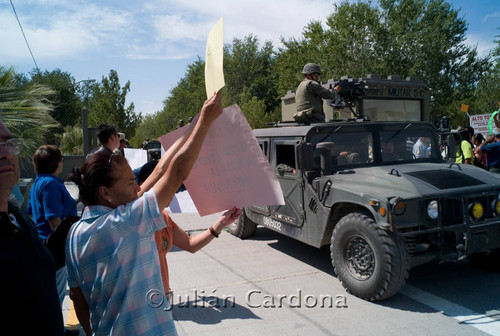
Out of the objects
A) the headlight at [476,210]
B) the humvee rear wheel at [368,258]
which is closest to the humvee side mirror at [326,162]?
A: the humvee rear wheel at [368,258]

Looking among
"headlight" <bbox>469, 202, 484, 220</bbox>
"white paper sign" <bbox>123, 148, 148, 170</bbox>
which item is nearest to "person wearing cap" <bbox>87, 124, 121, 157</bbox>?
"white paper sign" <bbox>123, 148, 148, 170</bbox>

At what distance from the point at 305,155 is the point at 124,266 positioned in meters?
3.68

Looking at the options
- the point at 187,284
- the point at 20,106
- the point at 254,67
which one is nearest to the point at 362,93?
the point at 187,284

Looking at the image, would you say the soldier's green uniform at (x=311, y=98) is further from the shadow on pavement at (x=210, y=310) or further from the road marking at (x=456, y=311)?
the shadow on pavement at (x=210, y=310)

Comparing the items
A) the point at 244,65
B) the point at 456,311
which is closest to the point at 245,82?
the point at 244,65

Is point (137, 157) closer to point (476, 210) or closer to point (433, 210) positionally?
point (433, 210)

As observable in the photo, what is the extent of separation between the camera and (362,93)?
6.74 m

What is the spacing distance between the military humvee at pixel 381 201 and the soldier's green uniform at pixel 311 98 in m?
0.42

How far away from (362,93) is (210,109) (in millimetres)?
5378

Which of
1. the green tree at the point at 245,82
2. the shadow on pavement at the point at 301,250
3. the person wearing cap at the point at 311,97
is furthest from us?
the green tree at the point at 245,82

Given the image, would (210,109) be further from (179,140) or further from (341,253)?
(341,253)

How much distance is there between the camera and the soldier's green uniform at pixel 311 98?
20.2ft

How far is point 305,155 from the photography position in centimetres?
508

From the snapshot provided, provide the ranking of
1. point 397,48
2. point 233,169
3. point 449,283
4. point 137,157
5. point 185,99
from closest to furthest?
point 233,169
point 449,283
point 137,157
point 397,48
point 185,99
